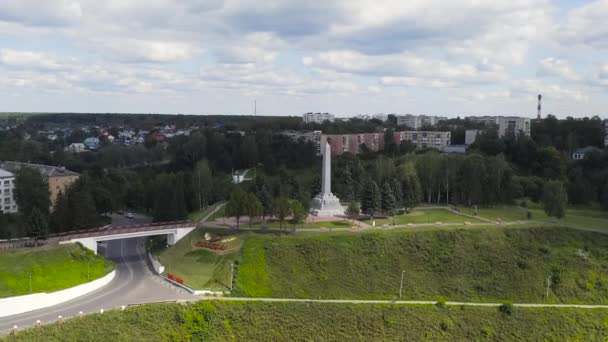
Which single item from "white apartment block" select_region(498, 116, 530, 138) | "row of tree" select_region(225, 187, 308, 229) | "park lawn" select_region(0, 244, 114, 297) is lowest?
"park lawn" select_region(0, 244, 114, 297)

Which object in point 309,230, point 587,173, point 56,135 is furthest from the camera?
point 56,135

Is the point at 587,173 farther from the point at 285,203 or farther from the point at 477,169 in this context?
the point at 285,203

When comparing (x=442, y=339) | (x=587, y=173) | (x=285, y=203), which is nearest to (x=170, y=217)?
(x=285, y=203)

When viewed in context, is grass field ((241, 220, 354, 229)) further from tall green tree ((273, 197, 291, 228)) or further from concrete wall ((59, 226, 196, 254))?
concrete wall ((59, 226, 196, 254))

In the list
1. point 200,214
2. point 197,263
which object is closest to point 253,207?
point 197,263

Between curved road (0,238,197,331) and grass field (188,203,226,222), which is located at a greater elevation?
grass field (188,203,226,222)

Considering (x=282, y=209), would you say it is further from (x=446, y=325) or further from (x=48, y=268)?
(x=48, y=268)

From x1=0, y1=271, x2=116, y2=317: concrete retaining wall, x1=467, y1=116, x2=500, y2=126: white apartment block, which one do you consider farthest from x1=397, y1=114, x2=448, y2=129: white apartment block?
x1=0, y1=271, x2=116, y2=317: concrete retaining wall
